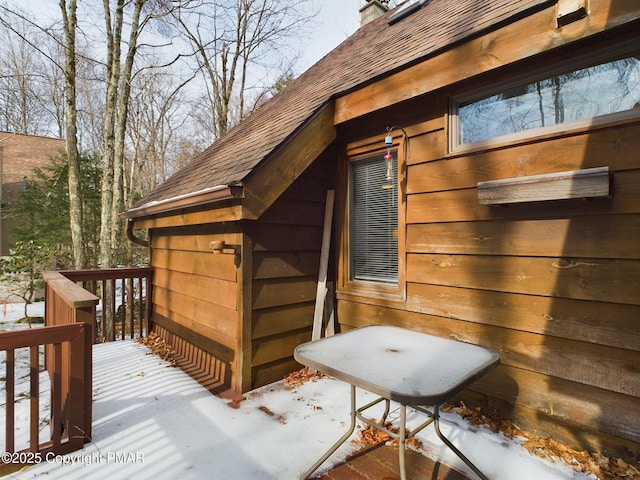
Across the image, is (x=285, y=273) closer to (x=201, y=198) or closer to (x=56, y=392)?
(x=201, y=198)

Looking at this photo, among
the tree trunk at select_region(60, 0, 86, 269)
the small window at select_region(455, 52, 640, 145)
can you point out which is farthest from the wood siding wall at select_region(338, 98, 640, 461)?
the tree trunk at select_region(60, 0, 86, 269)

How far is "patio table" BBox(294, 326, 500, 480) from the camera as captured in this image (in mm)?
1300

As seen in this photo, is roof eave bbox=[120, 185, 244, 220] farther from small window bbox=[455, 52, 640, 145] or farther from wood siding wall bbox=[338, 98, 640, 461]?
small window bbox=[455, 52, 640, 145]

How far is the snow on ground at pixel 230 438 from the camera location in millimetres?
1851

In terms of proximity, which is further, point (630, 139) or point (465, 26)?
point (465, 26)

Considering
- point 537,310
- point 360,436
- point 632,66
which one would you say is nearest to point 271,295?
point 360,436

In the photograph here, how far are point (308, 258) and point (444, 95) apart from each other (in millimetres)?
1881

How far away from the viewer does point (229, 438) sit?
217cm

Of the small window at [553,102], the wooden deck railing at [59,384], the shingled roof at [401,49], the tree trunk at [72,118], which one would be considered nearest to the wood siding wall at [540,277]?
the small window at [553,102]

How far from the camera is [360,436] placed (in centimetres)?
216

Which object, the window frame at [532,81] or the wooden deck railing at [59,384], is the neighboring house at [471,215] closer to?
the window frame at [532,81]

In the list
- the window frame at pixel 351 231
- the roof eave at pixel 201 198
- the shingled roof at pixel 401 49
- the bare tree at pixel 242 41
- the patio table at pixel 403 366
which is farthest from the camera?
the bare tree at pixel 242 41

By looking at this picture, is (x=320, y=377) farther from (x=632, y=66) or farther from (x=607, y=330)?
(x=632, y=66)

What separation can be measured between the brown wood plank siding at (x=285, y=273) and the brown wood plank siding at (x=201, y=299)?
19 centimetres
